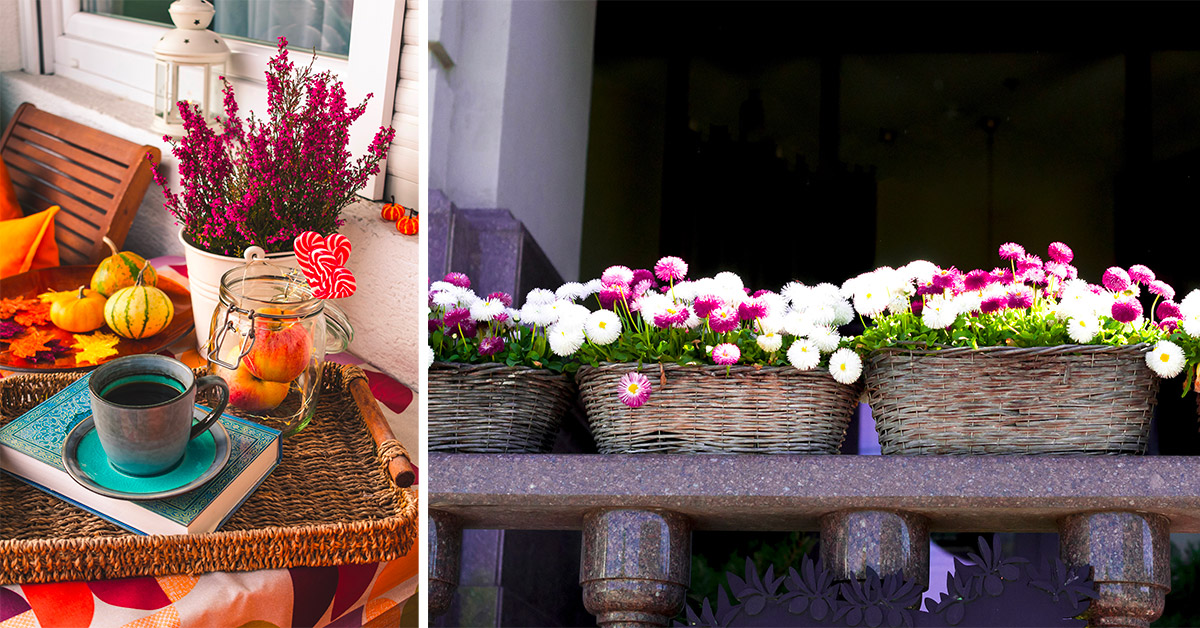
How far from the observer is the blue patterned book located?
3.07 feet

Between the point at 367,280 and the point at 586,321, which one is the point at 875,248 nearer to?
the point at 586,321

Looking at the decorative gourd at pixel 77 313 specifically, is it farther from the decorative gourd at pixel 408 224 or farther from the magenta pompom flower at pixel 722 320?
the magenta pompom flower at pixel 722 320

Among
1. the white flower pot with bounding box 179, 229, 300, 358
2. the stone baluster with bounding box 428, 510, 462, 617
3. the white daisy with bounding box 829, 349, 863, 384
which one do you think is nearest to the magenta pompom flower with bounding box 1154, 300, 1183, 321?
the white daisy with bounding box 829, 349, 863, 384

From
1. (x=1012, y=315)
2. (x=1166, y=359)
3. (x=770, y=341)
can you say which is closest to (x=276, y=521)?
(x=770, y=341)

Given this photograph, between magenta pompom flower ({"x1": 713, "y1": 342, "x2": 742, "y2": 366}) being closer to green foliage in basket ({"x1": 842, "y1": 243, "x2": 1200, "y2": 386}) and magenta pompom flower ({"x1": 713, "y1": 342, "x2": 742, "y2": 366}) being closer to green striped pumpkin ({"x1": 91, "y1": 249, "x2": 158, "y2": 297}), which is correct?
green foliage in basket ({"x1": 842, "y1": 243, "x2": 1200, "y2": 386})

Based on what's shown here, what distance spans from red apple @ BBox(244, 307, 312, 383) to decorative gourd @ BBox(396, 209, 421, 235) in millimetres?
142

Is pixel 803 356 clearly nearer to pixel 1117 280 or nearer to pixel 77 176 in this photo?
pixel 1117 280

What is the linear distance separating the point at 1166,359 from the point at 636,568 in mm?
669

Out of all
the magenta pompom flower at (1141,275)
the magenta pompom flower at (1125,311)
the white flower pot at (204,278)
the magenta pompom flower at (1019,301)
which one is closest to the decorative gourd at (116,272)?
the white flower pot at (204,278)

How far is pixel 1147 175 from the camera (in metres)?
1.96

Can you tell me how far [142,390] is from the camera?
0.95m

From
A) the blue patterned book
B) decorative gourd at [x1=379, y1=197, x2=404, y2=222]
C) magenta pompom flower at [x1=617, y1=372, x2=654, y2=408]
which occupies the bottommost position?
the blue patterned book

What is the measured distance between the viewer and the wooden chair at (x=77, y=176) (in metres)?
1.13

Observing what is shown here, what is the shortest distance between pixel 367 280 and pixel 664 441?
1.41 feet
